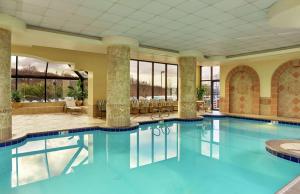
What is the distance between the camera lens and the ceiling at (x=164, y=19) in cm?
468

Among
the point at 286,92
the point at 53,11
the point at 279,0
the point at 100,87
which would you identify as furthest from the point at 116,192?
the point at 286,92

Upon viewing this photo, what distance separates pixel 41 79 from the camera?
12.2 metres

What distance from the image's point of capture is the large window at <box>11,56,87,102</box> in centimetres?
1132

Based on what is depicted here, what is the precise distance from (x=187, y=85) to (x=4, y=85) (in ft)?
24.2

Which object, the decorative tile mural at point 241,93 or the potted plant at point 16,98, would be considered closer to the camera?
the potted plant at point 16,98

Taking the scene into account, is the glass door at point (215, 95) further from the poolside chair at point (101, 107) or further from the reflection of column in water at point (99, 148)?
the reflection of column in water at point (99, 148)

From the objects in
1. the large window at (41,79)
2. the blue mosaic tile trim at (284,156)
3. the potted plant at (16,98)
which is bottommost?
the blue mosaic tile trim at (284,156)

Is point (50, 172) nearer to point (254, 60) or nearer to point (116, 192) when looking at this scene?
point (116, 192)

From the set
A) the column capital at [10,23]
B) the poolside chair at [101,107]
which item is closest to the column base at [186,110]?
the poolside chair at [101,107]

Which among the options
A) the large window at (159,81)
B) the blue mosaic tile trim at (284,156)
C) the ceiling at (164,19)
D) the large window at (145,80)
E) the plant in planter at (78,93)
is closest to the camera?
the blue mosaic tile trim at (284,156)

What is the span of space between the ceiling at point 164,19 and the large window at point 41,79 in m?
5.89

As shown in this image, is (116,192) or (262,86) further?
(262,86)

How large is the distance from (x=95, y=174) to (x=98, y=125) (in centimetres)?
421

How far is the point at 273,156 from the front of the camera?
471 cm
